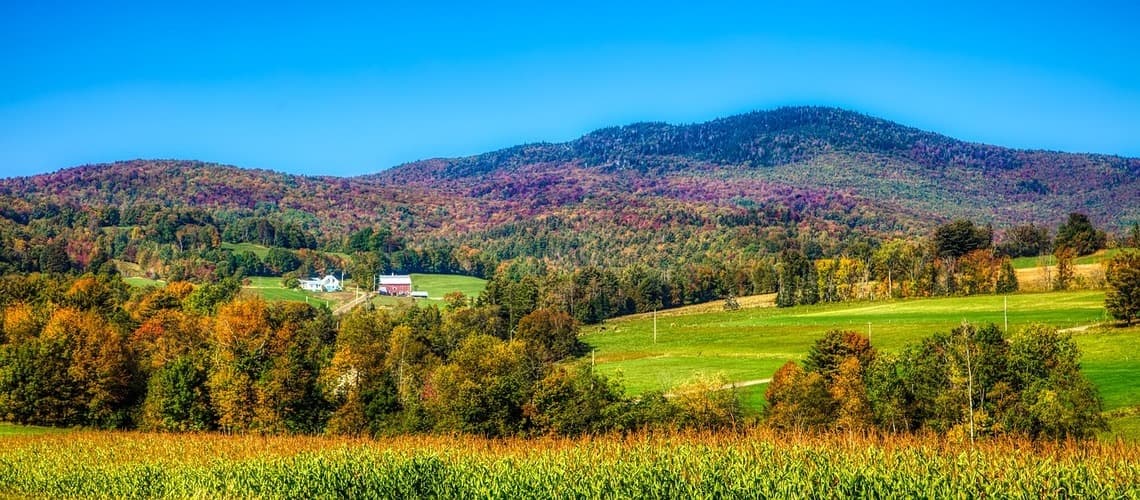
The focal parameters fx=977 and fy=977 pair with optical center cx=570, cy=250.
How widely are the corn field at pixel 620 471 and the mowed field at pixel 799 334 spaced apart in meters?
42.0

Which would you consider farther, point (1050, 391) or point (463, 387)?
point (463, 387)

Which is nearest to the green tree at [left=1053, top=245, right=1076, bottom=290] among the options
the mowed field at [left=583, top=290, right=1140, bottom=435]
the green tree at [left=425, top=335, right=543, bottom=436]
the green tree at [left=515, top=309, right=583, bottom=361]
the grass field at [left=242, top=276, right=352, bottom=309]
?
the mowed field at [left=583, top=290, right=1140, bottom=435]

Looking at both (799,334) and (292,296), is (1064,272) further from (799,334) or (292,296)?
(292,296)

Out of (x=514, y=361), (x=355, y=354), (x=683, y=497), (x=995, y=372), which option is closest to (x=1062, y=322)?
(x=995, y=372)

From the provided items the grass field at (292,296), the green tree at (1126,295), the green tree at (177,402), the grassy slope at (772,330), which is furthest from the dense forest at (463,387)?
the grass field at (292,296)

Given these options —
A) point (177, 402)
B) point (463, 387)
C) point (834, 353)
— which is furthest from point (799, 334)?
point (177, 402)

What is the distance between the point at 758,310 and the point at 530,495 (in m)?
129

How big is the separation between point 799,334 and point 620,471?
9195 centimetres

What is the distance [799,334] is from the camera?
119m

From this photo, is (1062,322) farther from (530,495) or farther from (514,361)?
(530,495)

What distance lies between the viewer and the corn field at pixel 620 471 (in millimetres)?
26484

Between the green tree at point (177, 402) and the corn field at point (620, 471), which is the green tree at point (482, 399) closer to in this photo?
the green tree at point (177, 402)

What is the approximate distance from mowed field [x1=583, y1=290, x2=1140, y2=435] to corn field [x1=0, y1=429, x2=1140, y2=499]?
138 ft

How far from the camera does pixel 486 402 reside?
73.0 m
